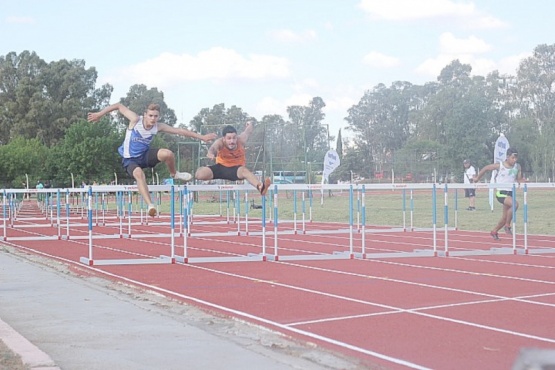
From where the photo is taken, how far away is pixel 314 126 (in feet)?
162

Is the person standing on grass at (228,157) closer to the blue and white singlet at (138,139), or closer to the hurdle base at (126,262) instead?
the blue and white singlet at (138,139)

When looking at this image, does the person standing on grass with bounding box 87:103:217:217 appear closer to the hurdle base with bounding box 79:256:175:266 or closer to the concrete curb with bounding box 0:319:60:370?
the concrete curb with bounding box 0:319:60:370

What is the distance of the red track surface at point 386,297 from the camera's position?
21.4ft

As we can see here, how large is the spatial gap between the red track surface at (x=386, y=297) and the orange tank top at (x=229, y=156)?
5.07 ft

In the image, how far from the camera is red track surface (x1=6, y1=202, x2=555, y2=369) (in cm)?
654

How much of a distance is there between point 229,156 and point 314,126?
3806 cm

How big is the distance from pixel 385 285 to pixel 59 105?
219 feet

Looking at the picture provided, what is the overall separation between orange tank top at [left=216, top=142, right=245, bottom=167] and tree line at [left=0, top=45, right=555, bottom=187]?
23718 mm

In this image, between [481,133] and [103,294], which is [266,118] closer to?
[481,133]

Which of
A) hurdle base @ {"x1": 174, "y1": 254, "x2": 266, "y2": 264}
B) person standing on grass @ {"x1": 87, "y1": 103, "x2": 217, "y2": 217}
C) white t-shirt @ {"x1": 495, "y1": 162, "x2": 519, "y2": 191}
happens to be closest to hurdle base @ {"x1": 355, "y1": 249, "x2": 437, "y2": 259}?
hurdle base @ {"x1": 174, "y1": 254, "x2": 266, "y2": 264}

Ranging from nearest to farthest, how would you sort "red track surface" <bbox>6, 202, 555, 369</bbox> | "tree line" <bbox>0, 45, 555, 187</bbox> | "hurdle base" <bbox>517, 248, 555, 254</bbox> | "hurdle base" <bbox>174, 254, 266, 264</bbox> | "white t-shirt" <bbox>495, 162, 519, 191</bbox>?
"red track surface" <bbox>6, 202, 555, 369</bbox>, "hurdle base" <bbox>174, 254, 266, 264</bbox>, "hurdle base" <bbox>517, 248, 555, 254</bbox>, "white t-shirt" <bbox>495, 162, 519, 191</bbox>, "tree line" <bbox>0, 45, 555, 187</bbox>

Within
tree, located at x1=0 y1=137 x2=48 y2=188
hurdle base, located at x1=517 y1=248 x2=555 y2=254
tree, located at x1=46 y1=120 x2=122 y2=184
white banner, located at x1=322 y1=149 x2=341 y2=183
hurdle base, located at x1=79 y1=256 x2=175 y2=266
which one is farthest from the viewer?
tree, located at x1=0 y1=137 x2=48 y2=188

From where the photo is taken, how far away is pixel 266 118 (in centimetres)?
7138

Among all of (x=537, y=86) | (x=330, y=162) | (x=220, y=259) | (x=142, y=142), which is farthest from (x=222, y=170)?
(x=537, y=86)
